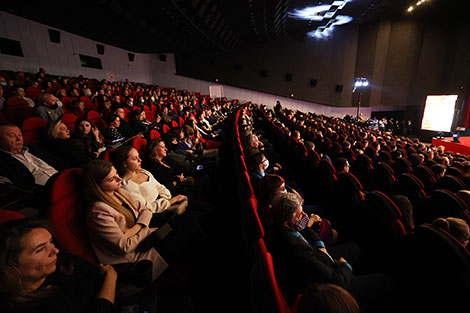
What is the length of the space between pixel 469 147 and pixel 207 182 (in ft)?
30.0

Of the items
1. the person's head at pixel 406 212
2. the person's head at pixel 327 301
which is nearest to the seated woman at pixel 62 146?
the person's head at pixel 327 301

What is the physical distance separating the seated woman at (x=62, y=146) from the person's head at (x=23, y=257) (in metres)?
A: 1.34

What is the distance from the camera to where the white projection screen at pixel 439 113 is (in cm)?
1057

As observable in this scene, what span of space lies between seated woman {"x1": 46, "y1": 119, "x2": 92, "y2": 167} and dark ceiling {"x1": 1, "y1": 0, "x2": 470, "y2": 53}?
12.1 feet

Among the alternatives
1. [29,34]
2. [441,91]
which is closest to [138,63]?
[29,34]

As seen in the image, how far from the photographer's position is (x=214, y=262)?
148 centimetres

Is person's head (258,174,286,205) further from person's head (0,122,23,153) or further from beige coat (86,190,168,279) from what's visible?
person's head (0,122,23,153)

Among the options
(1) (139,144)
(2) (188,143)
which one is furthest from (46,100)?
(2) (188,143)

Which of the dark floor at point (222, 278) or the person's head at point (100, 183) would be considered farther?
the person's head at point (100, 183)

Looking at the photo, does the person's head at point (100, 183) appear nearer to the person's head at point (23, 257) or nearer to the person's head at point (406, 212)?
the person's head at point (23, 257)

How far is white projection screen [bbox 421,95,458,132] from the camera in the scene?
10.6 meters

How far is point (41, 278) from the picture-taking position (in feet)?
2.25

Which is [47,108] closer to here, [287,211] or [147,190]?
[147,190]

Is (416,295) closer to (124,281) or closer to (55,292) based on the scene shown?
(124,281)
